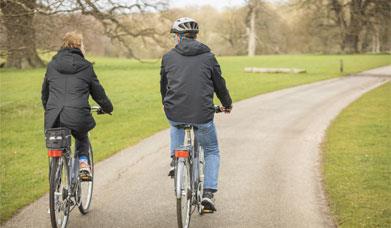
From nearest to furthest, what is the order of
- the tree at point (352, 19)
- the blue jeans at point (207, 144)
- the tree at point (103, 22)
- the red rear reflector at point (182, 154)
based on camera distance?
the red rear reflector at point (182, 154) → the blue jeans at point (207, 144) → the tree at point (103, 22) → the tree at point (352, 19)

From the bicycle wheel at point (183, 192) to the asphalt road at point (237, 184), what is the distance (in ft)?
1.63

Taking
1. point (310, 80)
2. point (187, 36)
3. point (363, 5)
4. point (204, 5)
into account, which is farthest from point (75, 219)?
point (204, 5)

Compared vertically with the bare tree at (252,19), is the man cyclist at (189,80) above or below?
below

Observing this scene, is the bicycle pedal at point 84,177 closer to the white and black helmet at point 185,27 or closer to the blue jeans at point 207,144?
the blue jeans at point 207,144

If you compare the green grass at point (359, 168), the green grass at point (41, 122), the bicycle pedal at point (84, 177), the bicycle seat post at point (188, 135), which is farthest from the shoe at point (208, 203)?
the green grass at point (41, 122)

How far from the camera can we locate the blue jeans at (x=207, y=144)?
542 cm

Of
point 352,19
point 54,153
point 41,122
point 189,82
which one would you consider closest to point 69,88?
point 54,153

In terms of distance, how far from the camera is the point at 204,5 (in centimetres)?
8694

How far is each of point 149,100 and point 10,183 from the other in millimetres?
11896

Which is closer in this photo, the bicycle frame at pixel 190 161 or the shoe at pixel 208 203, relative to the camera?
the bicycle frame at pixel 190 161

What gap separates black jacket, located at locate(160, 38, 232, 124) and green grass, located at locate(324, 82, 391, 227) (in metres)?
2.00

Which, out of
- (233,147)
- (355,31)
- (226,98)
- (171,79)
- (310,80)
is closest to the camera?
(171,79)

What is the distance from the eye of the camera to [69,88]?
5.20 m

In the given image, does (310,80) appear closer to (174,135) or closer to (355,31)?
(174,135)
